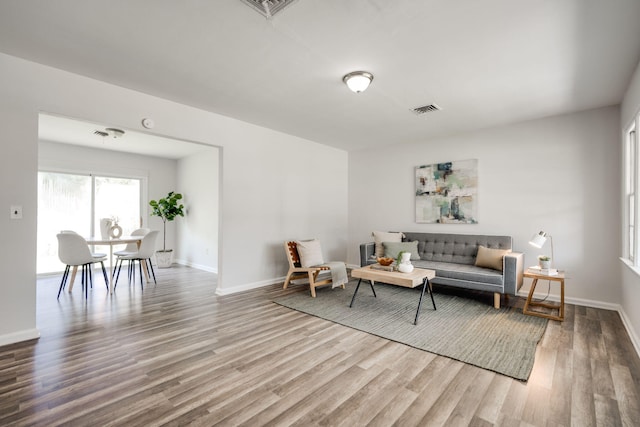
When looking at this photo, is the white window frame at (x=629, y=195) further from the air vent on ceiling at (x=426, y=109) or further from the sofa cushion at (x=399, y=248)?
the sofa cushion at (x=399, y=248)

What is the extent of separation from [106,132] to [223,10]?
4.25m

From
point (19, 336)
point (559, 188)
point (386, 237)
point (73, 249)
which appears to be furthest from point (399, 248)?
point (73, 249)

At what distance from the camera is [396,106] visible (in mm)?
3816

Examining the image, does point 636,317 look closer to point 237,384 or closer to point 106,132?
point 237,384

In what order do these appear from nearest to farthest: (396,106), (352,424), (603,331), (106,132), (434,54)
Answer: (352,424) → (434,54) → (603,331) → (396,106) → (106,132)

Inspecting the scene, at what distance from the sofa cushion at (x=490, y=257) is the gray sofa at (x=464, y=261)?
7 centimetres

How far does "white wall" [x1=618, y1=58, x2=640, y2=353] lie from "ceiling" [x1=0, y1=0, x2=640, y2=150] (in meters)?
0.16

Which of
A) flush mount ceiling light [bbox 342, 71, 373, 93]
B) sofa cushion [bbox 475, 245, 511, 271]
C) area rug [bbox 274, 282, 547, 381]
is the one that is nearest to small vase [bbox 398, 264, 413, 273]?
area rug [bbox 274, 282, 547, 381]

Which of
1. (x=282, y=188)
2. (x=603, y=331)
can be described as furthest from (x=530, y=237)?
(x=282, y=188)

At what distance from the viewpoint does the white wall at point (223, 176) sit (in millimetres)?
2719

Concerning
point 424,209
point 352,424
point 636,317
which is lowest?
point 352,424

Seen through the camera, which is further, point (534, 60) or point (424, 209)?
point (424, 209)

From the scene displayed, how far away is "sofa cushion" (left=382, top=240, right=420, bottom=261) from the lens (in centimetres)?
475

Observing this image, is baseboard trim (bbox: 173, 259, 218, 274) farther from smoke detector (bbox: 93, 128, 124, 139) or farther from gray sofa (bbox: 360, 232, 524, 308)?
gray sofa (bbox: 360, 232, 524, 308)
